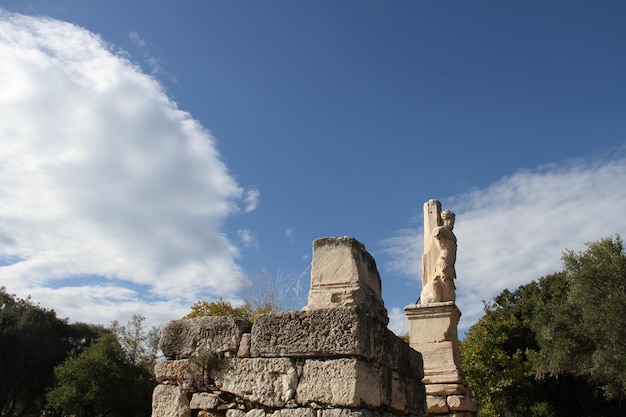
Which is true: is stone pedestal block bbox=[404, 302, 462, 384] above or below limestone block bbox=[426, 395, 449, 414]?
above

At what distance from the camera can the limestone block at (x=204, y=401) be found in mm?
4652

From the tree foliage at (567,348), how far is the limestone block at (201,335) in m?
16.2

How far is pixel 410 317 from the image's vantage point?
8461 millimetres

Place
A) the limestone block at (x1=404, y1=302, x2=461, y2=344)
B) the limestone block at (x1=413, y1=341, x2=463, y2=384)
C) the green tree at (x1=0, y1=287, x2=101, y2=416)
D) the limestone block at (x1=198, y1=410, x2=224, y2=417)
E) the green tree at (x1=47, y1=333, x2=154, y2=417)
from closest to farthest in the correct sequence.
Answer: the limestone block at (x1=198, y1=410, x2=224, y2=417) → the limestone block at (x1=413, y1=341, x2=463, y2=384) → the limestone block at (x1=404, y1=302, x2=461, y2=344) → the green tree at (x1=47, y1=333, x2=154, y2=417) → the green tree at (x1=0, y1=287, x2=101, y2=416)

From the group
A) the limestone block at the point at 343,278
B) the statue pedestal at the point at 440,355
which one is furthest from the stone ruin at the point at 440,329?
the limestone block at the point at 343,278

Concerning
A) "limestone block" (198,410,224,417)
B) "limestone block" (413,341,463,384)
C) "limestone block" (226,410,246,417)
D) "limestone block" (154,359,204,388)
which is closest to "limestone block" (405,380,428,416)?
"limestone block" (226,410,246,417)

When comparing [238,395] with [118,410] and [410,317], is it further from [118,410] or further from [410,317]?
[118,410]

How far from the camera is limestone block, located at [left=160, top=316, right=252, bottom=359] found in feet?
15.8

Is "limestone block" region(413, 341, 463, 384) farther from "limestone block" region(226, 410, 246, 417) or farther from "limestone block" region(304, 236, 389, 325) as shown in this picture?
"limestone block" region(226, 410, 246, 417)

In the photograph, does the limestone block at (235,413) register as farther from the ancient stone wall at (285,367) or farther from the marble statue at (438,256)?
the marble statue at (438,256)

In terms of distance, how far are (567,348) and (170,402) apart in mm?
19259

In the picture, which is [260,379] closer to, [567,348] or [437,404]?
[437,404]

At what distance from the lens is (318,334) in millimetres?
4406

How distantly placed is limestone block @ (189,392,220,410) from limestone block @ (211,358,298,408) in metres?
0.11
